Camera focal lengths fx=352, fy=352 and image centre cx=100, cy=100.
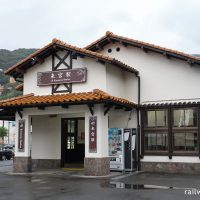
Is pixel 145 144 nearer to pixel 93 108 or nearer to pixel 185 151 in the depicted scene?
pixel 185 151

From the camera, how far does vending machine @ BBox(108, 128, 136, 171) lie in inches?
643

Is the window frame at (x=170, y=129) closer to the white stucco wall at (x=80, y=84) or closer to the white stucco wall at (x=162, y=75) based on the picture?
the white stucco wall at (x=162, y=75)

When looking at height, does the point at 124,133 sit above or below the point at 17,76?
below

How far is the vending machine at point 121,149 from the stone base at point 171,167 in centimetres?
81

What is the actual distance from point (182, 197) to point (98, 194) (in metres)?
2.39

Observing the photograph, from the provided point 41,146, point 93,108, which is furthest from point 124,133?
point 41,146

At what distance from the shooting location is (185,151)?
15992 mm

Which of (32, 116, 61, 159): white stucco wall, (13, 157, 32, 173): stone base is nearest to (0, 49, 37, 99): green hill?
(32, 116, 61, 159): white stucco wall

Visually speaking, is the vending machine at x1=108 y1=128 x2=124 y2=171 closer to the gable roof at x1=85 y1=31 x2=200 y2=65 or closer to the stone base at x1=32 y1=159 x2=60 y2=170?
the stone base at x1=32 y1=159 x2=60 y2=170

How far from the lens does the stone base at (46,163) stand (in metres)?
18.6

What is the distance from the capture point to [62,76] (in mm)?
16625

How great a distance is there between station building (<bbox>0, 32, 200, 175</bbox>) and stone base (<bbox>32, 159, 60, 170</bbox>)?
23 centimetres

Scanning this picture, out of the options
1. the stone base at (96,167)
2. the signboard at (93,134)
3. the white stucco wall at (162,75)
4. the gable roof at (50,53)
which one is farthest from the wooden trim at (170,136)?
the signboard at (93,134)

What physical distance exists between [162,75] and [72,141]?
6.18 m
